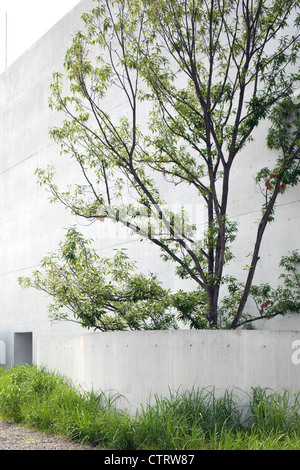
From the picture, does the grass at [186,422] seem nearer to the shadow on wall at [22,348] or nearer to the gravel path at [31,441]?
the gravel path at [31,441]

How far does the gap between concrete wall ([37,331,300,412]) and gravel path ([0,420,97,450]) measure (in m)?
0.82

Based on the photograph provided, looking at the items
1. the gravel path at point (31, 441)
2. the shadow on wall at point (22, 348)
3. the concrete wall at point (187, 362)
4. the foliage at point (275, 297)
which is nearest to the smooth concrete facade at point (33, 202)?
the shadow on wall at point (22, 348)

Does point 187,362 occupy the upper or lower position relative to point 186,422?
upper

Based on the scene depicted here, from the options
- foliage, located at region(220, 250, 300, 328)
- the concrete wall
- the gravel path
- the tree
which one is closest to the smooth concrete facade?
the tree

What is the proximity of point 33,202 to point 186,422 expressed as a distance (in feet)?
31.5

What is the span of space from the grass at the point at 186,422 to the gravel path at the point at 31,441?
10cm

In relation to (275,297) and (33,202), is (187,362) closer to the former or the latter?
(275,297)

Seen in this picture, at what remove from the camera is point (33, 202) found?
13.8 meters

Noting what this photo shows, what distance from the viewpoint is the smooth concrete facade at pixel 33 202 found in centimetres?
1097

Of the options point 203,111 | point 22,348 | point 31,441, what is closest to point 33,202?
point 22,348

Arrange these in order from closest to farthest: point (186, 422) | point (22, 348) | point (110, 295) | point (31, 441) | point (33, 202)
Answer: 1. point (186, 422)
2. point (31, 441)
3. point (110, 295)
4. point (33, 202)
5. point (22, 348)

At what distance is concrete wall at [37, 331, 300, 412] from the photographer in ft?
17.7

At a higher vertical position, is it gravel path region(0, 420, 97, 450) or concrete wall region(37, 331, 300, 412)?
concrete wall region(37, 331, 300, 412)

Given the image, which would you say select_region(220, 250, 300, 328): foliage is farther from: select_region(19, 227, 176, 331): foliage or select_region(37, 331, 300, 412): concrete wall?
select_region(37, 331, 300, 412): concrete wall
